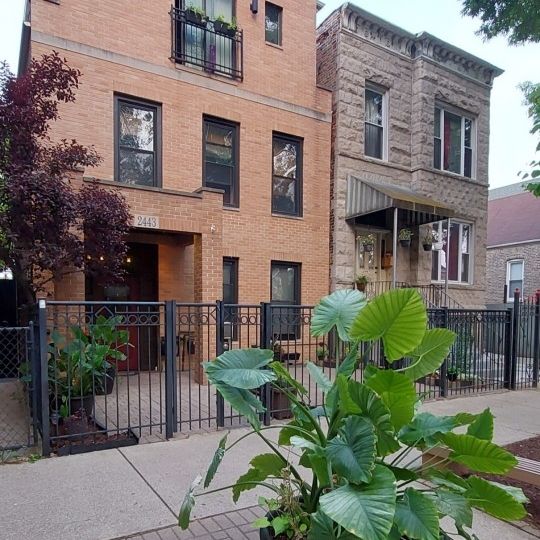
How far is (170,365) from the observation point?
4.75m

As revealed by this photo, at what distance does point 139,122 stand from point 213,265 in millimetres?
3332

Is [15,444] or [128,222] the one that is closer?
[15,444]

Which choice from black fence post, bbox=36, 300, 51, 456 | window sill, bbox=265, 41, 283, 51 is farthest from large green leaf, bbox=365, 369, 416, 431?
window sill, bbox=265, 41, 283, 51

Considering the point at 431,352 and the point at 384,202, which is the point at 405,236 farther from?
the point at 431,352

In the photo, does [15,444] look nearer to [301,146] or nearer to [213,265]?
[213,265]

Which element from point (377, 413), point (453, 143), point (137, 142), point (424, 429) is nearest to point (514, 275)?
point (453, 143)

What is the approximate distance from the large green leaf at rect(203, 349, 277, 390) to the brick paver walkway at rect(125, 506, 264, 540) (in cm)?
127

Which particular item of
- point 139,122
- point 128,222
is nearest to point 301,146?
point 139,122

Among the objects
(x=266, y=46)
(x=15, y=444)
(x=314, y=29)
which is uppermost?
(x=314, y=29)

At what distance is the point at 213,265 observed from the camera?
8.09 m

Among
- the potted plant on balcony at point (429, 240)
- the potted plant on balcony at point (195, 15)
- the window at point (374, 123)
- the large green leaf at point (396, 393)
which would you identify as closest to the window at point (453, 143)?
the window at point (374, 123)

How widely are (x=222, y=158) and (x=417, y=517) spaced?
8.50m

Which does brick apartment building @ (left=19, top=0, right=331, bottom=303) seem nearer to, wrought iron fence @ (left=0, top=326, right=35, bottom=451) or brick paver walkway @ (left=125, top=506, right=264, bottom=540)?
wrought iron fence @ (left=0, top=326, right=35, bottom=451)

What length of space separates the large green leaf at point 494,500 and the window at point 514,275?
21920 millimetres
